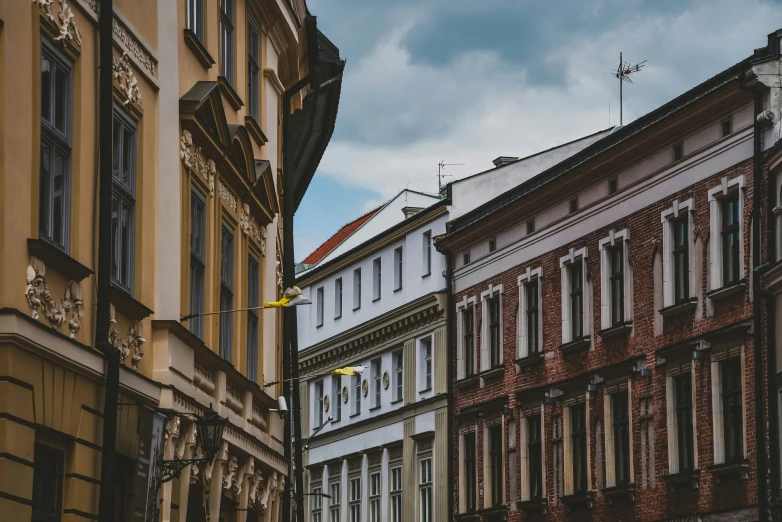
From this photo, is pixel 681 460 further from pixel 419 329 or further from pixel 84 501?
pixel 84 501

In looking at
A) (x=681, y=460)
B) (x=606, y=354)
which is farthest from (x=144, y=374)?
(x=606, y=354)

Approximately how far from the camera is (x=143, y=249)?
16109 millimetres

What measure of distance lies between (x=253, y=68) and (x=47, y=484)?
11622 mm

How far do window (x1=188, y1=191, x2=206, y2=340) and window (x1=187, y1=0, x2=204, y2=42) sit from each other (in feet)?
6.33

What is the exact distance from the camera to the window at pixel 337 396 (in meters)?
60.2

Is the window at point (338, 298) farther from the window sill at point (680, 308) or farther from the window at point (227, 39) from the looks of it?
the window at point (227, 39)

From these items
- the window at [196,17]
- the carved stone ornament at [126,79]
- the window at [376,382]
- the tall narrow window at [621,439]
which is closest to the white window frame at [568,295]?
the tall narrow window at [621,439]

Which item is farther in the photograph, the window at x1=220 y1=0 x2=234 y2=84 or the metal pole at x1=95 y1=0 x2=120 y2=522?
the window at x1=220 y1=0 x2=234 y2=84

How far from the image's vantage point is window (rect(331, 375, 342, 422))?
60.2 metres

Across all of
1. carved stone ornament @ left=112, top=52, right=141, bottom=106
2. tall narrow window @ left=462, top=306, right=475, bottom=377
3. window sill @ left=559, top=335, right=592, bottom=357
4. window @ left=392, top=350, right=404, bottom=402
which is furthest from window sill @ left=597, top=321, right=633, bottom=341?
carved stone ornament @ left=112, top=52, right=141, bottom=106

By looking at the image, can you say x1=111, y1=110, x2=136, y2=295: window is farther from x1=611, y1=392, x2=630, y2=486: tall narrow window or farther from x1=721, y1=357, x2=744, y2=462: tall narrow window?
x1=611, y1=392, x2=630, y2=486: tall narrow window

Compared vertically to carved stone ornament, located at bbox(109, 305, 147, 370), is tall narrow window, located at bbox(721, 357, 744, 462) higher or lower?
higher

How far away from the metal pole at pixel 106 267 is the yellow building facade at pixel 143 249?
83mm

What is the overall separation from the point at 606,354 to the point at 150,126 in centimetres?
2496
